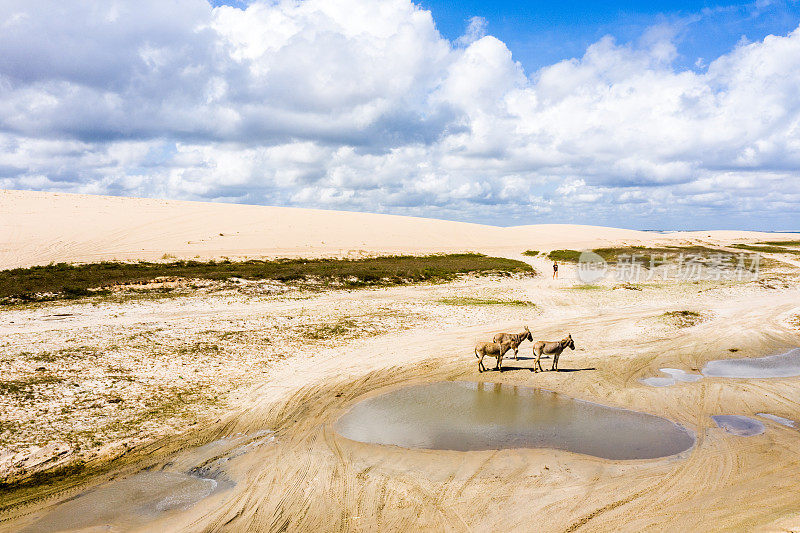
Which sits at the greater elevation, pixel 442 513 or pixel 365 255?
pixel 365 255

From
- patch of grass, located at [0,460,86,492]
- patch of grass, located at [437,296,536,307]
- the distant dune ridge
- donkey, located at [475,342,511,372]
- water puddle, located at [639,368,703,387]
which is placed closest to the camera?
patch of grass, located at [0,460,86,492]

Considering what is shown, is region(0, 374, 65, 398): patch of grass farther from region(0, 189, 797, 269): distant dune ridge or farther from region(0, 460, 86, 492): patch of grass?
region(0, 189, 797, 269): distant dune ridge

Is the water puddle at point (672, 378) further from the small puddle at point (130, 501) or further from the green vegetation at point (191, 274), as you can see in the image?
the green vegetation at point (191, 274)

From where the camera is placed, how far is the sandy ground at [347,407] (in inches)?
313

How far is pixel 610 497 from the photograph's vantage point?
8359mm

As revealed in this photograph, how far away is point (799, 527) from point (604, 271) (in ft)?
145

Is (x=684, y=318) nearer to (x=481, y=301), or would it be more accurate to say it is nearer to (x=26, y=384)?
(x=481, y=301)

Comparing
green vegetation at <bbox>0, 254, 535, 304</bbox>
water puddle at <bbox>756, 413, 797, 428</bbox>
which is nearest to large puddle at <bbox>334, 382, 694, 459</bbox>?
water puddle at <bbox>756, 413, 797, 428</bbox>

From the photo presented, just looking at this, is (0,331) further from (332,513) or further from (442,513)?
(442,513)

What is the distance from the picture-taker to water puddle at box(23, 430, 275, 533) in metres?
7.63

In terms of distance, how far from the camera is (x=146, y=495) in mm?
8359

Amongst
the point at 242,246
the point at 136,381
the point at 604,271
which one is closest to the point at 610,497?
the point at 136,381

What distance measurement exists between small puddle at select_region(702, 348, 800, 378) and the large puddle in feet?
19.5

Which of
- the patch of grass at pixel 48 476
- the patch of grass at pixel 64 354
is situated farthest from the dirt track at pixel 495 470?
the patch of grass at pixel 64 354
